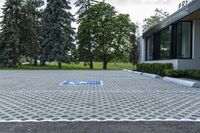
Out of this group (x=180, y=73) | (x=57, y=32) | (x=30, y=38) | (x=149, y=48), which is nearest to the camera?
(x=180, y=73)

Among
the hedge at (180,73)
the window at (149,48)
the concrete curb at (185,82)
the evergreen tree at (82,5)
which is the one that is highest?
the evergreen tree at (82,5)

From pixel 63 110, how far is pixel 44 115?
2.51ft

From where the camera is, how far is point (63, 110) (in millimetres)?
8016

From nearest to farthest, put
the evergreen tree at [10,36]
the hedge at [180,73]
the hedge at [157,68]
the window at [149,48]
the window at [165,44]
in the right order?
the hedge at [180,73], the hedge at [157,68], the window at [165,44], the window at [149,48], the evergreen tree at [10,36]

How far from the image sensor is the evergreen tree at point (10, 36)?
146ft

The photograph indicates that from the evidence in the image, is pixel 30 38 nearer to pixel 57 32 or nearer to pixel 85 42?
pixel 57 32

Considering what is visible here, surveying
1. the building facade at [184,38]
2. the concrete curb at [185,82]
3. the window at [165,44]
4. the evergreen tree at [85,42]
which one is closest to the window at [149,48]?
the window at [165,44]

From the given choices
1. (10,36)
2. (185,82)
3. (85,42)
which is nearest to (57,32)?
(10,36)

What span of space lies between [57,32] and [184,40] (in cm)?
2643

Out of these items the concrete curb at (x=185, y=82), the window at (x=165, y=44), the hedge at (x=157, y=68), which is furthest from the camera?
the window at (x=165, y=44)

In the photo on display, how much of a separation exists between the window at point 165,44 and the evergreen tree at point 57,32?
18604 millimetres

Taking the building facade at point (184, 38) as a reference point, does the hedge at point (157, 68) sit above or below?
below

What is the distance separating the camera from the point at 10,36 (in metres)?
45.0

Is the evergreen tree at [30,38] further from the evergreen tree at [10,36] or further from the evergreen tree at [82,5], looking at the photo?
the evergreen tree at [82,5]
